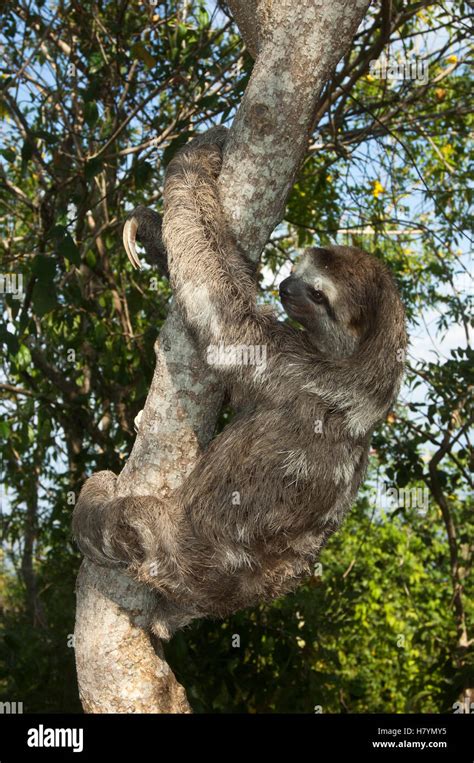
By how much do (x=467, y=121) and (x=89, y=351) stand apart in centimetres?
595

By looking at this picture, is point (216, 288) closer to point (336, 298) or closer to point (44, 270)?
point (336, 298)

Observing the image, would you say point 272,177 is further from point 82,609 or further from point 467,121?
point 467,121

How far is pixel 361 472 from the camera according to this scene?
178 inches

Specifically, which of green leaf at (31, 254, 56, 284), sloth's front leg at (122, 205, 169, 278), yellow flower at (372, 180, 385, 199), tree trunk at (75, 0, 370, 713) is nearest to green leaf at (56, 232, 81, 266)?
green leaf at (31, 254, 56, 284)

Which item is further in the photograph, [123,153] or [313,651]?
[313,651]

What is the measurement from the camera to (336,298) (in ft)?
14.3

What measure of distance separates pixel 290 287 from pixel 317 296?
0.56 feet

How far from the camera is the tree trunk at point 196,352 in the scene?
12.4ft

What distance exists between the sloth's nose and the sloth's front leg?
77 cm

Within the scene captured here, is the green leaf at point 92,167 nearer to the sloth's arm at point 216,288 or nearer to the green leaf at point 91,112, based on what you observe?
the green leaf at point 91,112

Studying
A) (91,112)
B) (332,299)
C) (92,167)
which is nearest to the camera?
(332,299)

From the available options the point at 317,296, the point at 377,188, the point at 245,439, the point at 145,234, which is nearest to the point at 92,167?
the point at 145,234

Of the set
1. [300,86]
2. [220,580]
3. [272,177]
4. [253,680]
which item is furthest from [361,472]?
[253,680]

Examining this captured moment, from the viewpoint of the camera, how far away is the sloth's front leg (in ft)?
14.8
